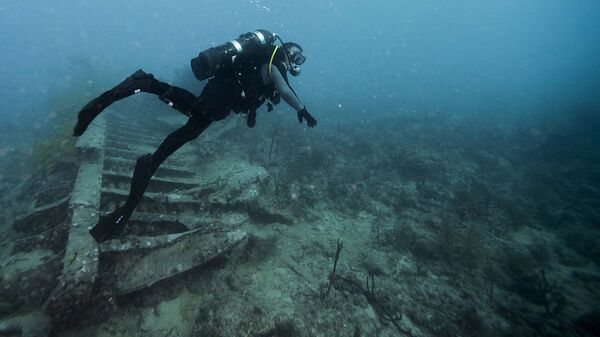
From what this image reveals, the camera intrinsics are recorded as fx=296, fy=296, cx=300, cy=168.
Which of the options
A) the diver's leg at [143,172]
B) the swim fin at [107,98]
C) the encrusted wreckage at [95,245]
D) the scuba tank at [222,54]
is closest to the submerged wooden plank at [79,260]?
the encrusted wreckage at [95,245]

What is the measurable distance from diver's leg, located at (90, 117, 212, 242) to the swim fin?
706 mm

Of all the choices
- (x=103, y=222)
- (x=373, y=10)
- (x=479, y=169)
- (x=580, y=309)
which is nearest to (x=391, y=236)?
(x=580, y=309)

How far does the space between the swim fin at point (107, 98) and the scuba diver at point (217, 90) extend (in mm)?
11

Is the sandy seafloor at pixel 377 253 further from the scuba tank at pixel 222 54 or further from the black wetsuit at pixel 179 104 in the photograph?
the scuba tank at pixel 222 54

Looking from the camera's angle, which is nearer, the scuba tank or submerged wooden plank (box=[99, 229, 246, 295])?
submerged wooden plank (box=[99, 229, 246, 295])

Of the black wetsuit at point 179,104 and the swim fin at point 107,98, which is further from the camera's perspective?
the black wetsuit at point 179,104

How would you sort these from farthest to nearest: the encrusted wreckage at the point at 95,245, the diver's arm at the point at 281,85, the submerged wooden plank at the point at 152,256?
the diver's arm at the point at 281,85 → the submerged wooden plank at the point at 152,256 → the encrusted wreckage at the point at 95,245

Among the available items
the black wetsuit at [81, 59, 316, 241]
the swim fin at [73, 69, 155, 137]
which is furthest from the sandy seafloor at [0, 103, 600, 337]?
the swim fin at [73, 69, 155, 137]

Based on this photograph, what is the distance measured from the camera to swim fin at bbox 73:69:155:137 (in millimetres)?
3213

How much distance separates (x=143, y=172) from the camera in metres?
3.85

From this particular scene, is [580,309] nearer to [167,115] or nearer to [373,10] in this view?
[167,115]

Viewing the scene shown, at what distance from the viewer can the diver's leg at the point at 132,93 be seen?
3.24 meters

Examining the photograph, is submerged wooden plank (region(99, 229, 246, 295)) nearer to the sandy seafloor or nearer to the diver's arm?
the sandy seafloor

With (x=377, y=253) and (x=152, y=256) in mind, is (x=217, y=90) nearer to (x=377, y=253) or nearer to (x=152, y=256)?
(x=152, y=256)
